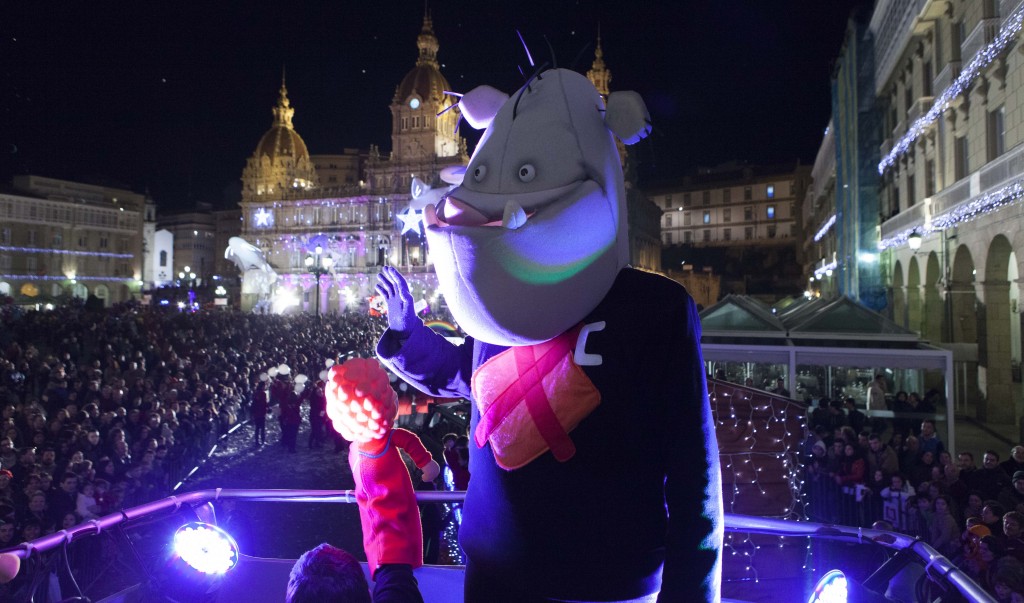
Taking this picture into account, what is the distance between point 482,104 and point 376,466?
142 cm

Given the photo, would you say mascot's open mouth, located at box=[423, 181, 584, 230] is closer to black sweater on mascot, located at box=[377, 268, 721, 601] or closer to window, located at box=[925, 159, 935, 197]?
black sweater on mascot, located at box=[377, 268, 721, 601]

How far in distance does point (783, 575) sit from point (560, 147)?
16.5 feet

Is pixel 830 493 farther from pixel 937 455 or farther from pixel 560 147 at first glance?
pixel 560 147

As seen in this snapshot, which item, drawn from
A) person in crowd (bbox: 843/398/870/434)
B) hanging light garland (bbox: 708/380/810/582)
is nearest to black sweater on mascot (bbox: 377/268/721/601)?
hanging light garland (bbox: 708/380/810/582)

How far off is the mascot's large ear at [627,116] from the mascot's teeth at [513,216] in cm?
46

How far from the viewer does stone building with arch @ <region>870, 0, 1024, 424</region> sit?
39.2 ft

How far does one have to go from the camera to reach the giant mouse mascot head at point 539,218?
67.7 inches

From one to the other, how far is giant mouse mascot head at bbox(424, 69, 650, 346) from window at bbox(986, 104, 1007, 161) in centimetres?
1448

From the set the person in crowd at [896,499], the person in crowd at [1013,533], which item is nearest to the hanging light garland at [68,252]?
the person in crowd at [896,499]

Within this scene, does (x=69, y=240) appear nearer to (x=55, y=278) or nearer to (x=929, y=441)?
(x=55, y=278)

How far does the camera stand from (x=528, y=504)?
180 centimetres

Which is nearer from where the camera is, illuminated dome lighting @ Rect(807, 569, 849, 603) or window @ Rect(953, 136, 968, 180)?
illuminated dome lighting @ Rect(807, 569, 849, 603)

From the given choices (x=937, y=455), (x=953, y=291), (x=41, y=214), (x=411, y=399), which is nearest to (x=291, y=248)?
(x=41, y=214)

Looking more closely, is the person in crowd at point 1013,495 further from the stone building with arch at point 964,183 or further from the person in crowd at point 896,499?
the stone building with arch at point 964,183
